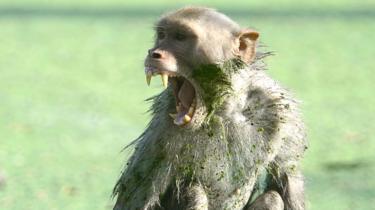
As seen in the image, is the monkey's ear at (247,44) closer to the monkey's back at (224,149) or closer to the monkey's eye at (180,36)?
the monkey's back at (224,149)

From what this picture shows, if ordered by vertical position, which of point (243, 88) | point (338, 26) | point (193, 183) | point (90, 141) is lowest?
point (338, 26)

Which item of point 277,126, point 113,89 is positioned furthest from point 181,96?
point 113,89

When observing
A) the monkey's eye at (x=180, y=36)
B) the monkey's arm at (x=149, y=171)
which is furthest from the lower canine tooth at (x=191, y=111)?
the monkey's eye at (x=180, y=36)

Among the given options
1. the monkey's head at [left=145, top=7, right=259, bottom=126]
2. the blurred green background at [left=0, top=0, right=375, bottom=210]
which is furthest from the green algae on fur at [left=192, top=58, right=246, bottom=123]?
the blurred green background at [left=0, top=0, right=375, bottom=210]

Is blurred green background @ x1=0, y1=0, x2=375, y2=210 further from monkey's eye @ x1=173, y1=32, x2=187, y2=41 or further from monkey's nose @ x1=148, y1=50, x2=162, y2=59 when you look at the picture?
monkey's nose @ x1=148, y1=50, x2=162, y2=59

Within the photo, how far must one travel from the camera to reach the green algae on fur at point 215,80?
3.75 m

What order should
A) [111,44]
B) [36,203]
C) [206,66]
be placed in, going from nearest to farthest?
[206,66] → [36,203] → [111,44]

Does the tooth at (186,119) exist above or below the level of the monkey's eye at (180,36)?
below

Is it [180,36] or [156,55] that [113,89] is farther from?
[156,55]

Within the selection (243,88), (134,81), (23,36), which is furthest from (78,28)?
(243,88)

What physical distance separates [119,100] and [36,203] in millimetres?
1948

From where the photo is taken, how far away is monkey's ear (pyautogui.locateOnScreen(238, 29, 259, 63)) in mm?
3854

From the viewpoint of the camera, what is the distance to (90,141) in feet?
19.9

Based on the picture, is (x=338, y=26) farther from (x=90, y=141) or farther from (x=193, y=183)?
(x=193, y=183)
